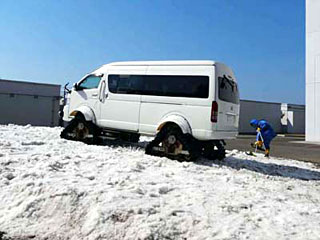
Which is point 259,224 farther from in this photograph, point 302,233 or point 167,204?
point 167,204

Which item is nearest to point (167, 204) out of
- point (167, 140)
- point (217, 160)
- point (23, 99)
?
point (167, 140)

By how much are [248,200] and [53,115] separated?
3062 cm

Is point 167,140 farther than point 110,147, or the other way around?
point 110,147

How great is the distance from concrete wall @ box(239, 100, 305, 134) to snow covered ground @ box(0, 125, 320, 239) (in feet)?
145

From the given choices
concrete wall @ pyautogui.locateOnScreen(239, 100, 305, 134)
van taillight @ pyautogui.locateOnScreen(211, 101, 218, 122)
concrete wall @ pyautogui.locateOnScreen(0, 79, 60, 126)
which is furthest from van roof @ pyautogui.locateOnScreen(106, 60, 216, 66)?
concrete wall @ pyautogui.locateOnScreen(239, 100, 305, 134)

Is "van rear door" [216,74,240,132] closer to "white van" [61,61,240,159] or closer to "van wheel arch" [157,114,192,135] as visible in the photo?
"white van" [61,61,240,159]

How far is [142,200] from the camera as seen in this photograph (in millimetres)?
5078

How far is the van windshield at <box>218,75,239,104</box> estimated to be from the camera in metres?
8.20

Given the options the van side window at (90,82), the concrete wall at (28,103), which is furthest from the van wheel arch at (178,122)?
the concrete wall at (28,103)

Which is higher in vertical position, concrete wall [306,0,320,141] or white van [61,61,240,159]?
concrete wall [306,0,320,141]

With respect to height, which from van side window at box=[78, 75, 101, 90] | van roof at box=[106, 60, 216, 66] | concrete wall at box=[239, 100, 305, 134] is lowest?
van side window at box=[78, 75, 101, 90]

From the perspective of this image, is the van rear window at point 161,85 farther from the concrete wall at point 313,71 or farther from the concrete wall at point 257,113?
the concrete wall at point 257,113

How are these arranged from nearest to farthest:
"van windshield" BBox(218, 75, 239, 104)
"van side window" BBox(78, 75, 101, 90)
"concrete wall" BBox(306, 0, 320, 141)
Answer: "van windshield" BBox(218, 75, 239, 104)
"van side window" BBox(78, 75, 101, 90)
"concrete wall" BBox(306, 0, 320, 141)

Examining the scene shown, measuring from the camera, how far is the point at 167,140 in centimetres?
826
